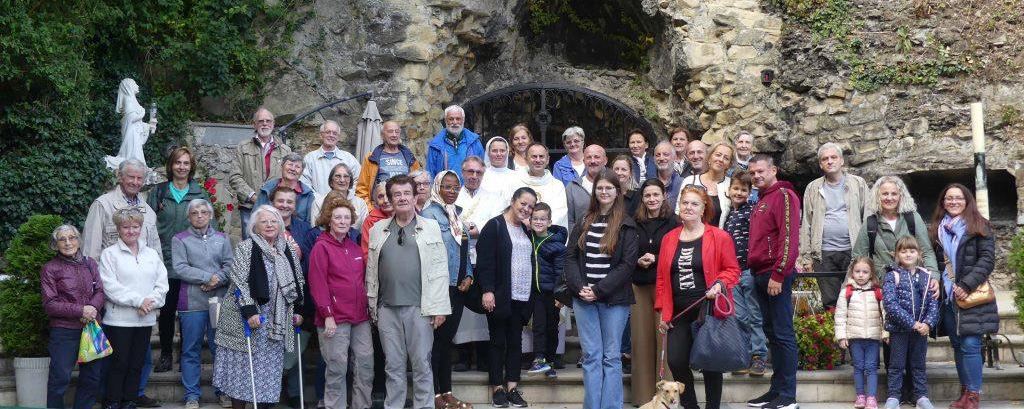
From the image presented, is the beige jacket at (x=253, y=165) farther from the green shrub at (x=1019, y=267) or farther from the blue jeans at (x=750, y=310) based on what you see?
the green shrub at (x=1019, y=267)

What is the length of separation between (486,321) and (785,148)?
6.70 metres

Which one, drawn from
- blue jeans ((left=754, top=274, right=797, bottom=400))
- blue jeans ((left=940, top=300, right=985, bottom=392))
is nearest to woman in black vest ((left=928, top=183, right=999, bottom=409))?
blue jeans ((left=940, top=300, right=985, bottom=392))

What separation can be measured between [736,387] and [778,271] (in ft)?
3.75

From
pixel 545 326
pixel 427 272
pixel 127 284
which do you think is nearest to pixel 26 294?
pixel 127 284

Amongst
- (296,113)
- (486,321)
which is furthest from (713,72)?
(486,321)

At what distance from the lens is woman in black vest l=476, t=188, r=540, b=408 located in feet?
25.7

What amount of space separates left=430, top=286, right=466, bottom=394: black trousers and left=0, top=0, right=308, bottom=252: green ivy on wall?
6159 mm

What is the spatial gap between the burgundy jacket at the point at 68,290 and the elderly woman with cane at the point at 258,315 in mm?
978

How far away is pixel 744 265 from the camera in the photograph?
8.02m

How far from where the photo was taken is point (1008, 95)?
12539 millimetres

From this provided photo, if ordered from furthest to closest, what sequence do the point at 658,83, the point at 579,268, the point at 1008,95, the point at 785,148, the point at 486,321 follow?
the point at 658,83 < the point at 785,148 < the point at 1008,95 < the point at 486,321 < the point at 579,268

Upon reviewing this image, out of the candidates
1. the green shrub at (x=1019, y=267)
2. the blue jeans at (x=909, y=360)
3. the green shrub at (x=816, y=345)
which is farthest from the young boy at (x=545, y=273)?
the green shrub at (x=1019, y=267)

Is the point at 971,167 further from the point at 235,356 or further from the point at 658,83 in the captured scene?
the point at 235,356

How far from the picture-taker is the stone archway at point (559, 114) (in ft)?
46.8
